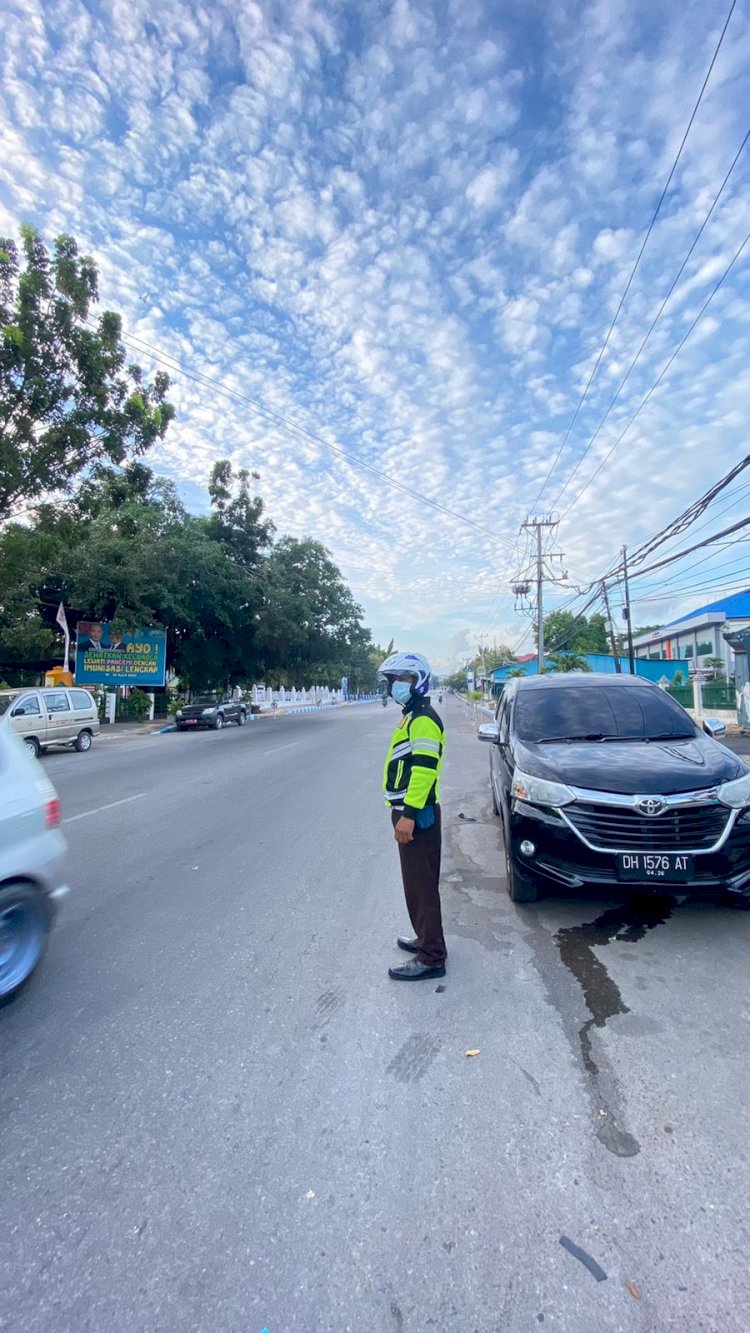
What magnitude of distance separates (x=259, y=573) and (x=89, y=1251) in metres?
33.8

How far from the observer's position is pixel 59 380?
16312 mm

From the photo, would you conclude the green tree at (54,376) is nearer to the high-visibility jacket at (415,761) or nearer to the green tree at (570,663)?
the high-visibility jacket at (415,761)

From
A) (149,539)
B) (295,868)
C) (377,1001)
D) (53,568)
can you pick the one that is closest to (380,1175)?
(377,1001)

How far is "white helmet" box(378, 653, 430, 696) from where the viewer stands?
376 centimetres

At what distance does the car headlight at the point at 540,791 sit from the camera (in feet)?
13.4

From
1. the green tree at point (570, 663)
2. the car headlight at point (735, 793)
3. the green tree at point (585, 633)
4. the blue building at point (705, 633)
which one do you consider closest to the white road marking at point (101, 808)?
the car headlight at point (735, 793)

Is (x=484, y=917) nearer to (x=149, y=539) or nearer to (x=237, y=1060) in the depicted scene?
(x=237, y=1060)

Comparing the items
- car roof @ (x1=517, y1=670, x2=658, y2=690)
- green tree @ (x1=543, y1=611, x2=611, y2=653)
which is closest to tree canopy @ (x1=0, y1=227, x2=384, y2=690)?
car roof @ (x1=517, y1=670, x2=658, y2=690)

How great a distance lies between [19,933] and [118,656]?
1064 inches

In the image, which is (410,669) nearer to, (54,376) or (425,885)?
(425,885)

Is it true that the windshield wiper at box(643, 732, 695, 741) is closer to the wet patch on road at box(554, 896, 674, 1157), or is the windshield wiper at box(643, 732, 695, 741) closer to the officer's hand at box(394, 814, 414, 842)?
the wet patch on road at box(554, 896, 674, 1157)

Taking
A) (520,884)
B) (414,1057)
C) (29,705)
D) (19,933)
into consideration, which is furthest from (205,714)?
(414,1057)

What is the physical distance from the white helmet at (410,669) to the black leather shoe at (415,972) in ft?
5.05

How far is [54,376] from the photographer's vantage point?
1625 centimetres
